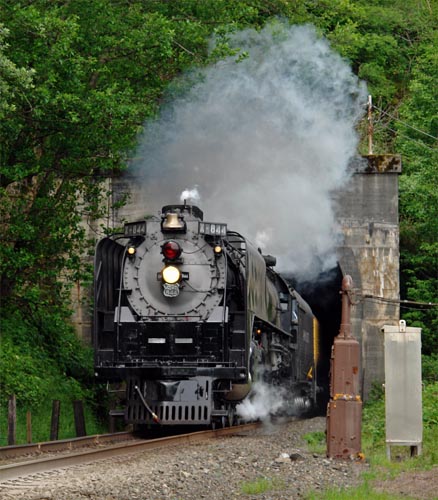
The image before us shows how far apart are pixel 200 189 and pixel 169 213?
9088 millimetres

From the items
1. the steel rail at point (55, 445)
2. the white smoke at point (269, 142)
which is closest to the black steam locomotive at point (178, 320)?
the steel rail at point (55, 445)

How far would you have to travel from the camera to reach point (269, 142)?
23859 mm

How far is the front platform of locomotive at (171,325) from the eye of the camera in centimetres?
1402

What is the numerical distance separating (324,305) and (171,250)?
62.6 ft

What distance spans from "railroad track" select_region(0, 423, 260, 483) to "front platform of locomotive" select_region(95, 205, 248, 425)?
568 millimetres

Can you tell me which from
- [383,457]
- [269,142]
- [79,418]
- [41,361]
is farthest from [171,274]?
[269,142]

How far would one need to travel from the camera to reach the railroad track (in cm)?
920

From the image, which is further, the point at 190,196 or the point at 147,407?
the point at 190,196

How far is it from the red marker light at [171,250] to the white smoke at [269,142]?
27.8 ft

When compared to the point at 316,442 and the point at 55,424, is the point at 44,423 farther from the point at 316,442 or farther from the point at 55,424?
the point at 316,442

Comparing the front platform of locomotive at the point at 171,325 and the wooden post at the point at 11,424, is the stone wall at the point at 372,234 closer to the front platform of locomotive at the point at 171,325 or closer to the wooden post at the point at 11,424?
the front platform of locomotive at the point at 171,325

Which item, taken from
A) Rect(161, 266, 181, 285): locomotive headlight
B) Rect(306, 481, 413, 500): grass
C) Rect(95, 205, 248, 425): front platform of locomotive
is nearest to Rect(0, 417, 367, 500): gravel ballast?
Rect(306, 481, 413, 500): grass

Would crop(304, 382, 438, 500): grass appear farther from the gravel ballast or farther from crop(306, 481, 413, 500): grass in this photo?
the gravel ballast

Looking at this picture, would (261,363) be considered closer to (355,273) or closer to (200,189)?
(200,189)
